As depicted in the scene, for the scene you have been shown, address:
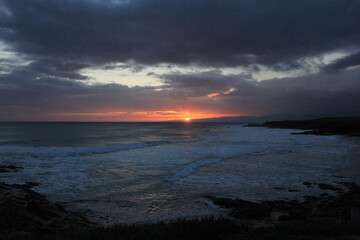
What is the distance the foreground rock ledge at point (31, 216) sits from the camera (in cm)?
662

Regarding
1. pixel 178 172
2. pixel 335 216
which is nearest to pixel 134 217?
pixel 335 216

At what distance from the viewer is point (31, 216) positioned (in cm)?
721

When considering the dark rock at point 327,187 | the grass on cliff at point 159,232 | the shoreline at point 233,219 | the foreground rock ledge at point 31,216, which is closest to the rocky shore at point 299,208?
the shoreline at point 233,219

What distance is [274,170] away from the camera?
16281 millimetres

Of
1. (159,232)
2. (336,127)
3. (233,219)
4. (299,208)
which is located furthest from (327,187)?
(336,127)

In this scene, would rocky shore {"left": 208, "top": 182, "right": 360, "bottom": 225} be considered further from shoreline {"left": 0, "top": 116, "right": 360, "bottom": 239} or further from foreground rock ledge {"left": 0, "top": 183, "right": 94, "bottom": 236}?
foreground rock ledge {"left": 0, "top": 183, "right": 94, "bottom": 236}

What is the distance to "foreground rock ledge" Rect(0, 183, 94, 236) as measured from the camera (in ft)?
21.7

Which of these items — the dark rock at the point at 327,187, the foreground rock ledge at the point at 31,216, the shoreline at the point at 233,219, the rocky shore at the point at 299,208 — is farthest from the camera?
the dark rock at the point at 327,187

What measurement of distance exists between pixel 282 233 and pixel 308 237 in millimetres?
523

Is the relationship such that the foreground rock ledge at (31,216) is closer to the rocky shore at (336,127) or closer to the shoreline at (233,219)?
the shoreline at (233,219)

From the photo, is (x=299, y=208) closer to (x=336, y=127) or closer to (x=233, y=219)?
(x=233, y=219)

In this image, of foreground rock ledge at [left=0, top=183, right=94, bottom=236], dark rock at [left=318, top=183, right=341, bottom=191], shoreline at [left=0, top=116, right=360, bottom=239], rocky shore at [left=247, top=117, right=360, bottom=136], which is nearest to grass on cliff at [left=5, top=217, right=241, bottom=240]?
shoreline at [left=0, top=116, right=360, bottom=239]

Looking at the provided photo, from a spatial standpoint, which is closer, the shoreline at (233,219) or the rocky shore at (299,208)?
the shoreline at (233,219)

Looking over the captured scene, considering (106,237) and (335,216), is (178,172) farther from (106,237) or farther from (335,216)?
(106,237)
